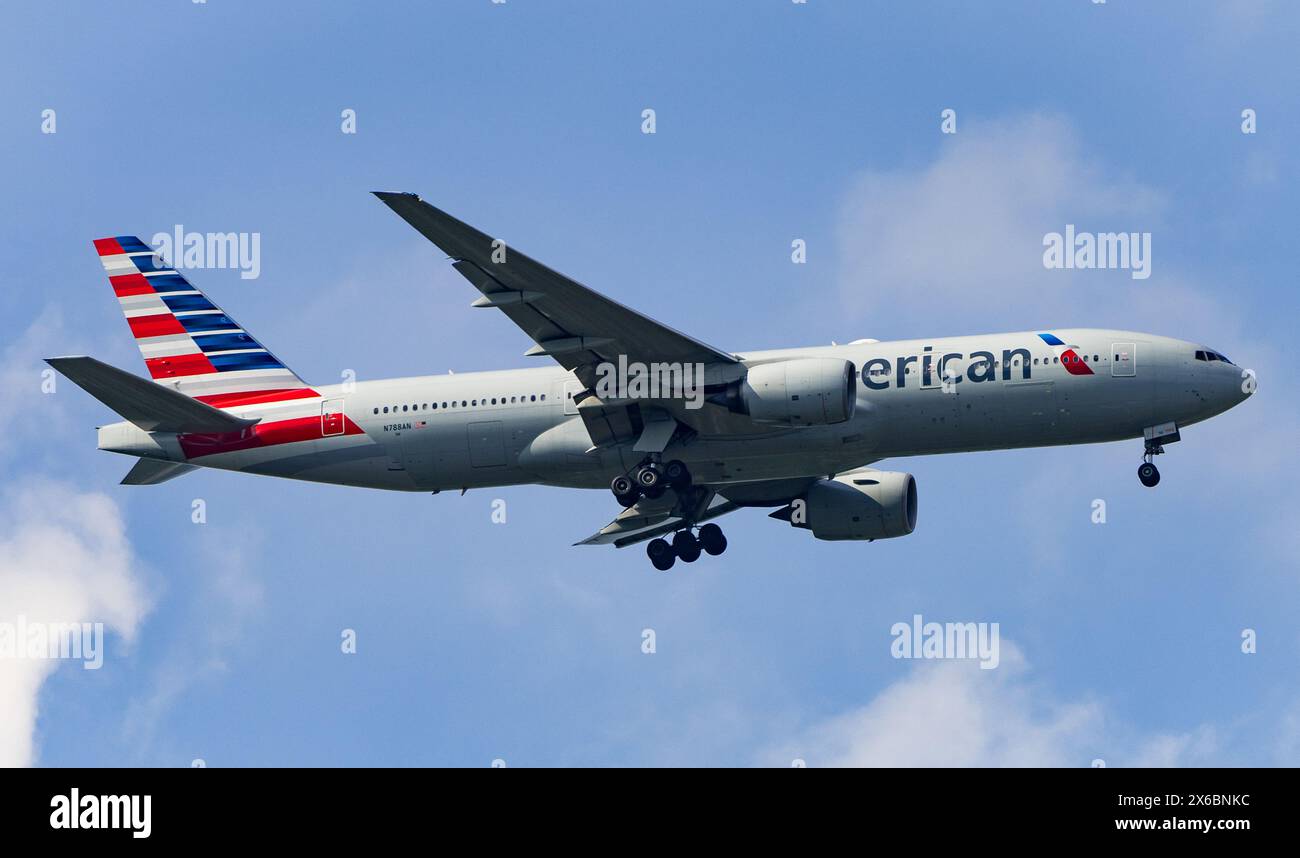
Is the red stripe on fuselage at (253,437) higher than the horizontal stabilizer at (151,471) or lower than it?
higher

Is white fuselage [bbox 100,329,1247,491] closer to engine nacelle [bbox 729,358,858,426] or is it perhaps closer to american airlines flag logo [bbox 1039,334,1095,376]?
american airlines flag logo [bbox 1039,334,1095,376]

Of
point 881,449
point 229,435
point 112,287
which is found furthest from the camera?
point 112,287

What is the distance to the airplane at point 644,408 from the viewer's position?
42.4 m

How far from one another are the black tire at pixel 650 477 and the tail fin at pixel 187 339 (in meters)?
9.76

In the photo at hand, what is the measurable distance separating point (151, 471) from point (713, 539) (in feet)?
52.0

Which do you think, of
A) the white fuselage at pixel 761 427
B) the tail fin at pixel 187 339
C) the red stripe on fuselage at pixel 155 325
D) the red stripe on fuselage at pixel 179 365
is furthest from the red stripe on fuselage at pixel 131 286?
the white fuselage at pixel 761 427

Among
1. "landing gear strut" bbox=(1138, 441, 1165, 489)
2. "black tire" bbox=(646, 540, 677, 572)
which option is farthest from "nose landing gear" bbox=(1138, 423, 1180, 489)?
"black tire" bbox=(646, 540, 677, 572)

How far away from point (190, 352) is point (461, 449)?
31.6ft

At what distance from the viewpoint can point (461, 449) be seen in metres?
45.6

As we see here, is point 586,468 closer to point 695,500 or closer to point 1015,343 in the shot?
point 695,500

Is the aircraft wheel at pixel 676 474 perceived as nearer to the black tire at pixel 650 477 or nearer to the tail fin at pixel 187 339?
the black tire at pixel 650 477

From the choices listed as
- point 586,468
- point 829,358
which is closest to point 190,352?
point 586,468

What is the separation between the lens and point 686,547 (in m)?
49.8

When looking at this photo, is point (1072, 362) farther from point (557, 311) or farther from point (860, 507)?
point (557, 311)
